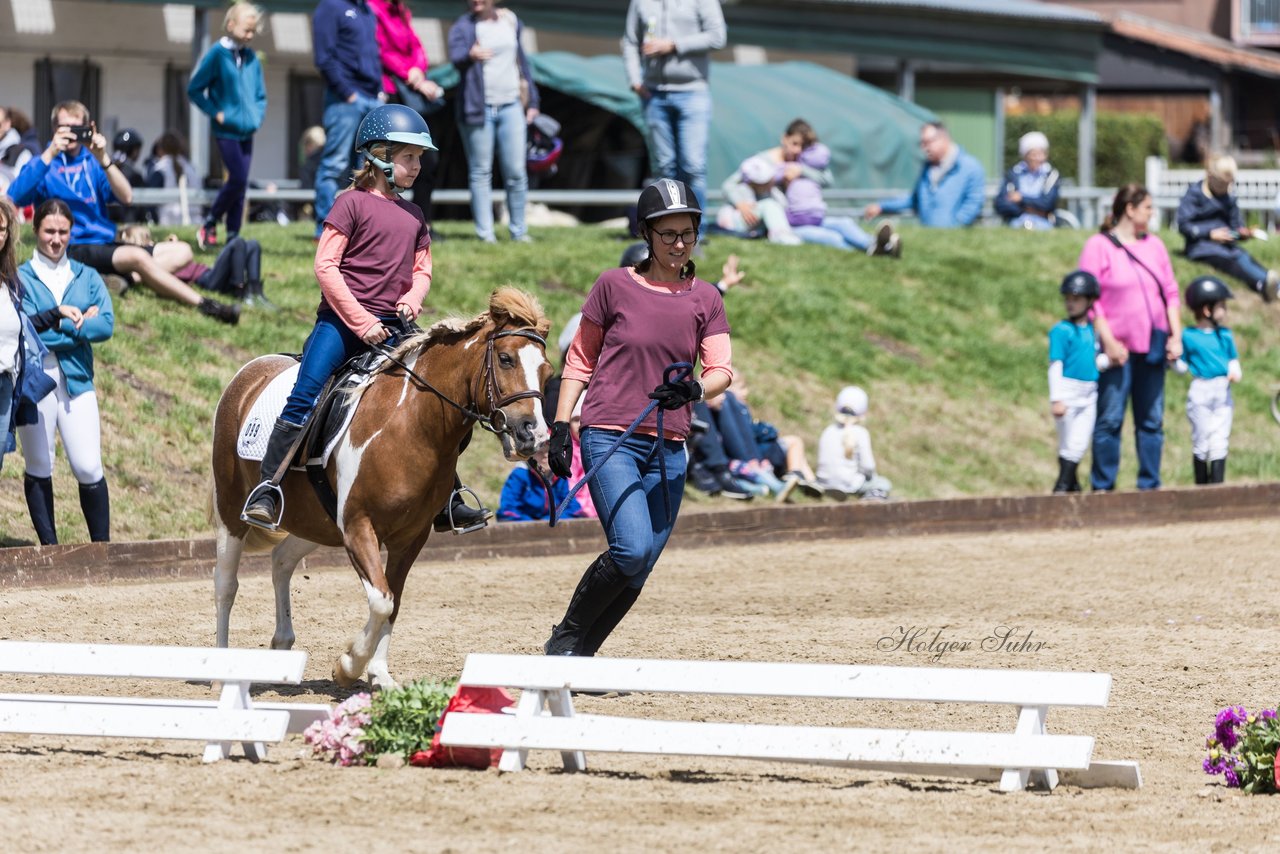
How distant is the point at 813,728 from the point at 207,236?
10980 mm

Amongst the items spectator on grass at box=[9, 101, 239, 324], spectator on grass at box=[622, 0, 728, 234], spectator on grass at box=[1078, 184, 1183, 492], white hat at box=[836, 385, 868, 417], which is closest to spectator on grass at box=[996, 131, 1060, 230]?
spectator on grass at box=[622, 0, 728, 234]

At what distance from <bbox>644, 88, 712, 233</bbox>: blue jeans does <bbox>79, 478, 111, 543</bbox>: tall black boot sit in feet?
22.9

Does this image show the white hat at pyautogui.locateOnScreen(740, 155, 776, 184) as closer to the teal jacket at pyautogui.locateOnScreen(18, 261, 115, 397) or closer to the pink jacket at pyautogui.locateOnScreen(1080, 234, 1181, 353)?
the pink jacket at pyautogui.locateOnScreen(1080, 234, 1181, 353)

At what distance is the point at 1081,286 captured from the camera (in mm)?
14781

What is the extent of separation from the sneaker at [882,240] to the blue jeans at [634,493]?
12.8 m

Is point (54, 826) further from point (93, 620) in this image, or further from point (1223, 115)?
point (1223, 115)

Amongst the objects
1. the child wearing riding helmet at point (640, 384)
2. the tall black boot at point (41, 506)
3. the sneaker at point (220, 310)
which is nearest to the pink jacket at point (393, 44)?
the sneaker at point (220, 310)

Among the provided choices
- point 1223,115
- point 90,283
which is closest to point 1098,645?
point 90,283

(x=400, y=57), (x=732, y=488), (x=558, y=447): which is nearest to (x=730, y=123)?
(x=400, y=57)

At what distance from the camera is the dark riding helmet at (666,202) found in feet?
24.7

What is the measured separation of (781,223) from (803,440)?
4.32m

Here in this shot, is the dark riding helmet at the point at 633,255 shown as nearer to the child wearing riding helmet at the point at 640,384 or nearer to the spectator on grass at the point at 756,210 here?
the child wearing riding helmet at the point at 640,384

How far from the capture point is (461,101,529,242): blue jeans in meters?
17.1

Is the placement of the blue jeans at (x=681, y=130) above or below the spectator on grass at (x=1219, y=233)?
above
